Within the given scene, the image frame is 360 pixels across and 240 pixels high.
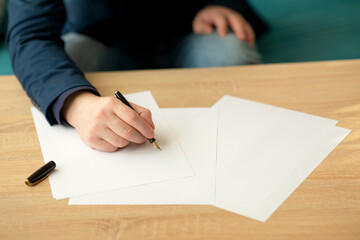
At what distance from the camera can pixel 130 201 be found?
20.8 inches

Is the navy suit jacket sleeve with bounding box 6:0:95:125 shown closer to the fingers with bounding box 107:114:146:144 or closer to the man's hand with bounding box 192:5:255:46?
the fingers with bounding box 107:114:146:144

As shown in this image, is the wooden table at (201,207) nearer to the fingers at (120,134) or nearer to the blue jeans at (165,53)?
the fingers at (120,134)

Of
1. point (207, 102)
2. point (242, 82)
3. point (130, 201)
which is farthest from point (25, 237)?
point (242, 82)

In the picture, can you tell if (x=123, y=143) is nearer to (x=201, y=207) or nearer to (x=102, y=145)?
(x=102, y=145)

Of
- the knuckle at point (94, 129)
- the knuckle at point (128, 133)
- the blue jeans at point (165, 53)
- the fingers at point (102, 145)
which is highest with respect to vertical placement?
the knuckle at point (128, 133)

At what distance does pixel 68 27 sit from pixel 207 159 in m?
0.85

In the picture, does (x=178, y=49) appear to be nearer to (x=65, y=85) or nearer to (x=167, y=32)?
(x=167, y=32)

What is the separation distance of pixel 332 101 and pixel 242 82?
0.20 m

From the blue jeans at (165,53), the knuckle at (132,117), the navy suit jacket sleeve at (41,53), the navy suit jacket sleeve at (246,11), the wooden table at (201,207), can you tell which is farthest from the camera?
the navy suit jacket sleeve at (246,11)

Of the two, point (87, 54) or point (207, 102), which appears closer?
point (207, 102)

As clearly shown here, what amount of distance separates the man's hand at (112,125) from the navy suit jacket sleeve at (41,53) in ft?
0.32

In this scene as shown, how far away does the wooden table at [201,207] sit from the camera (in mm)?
480

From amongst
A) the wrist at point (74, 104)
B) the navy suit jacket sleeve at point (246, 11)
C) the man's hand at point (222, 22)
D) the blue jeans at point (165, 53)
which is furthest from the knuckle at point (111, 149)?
the navy suit jacket sleeve at point (246, 11)

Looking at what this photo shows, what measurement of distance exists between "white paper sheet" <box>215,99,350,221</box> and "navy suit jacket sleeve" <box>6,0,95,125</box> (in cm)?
33
